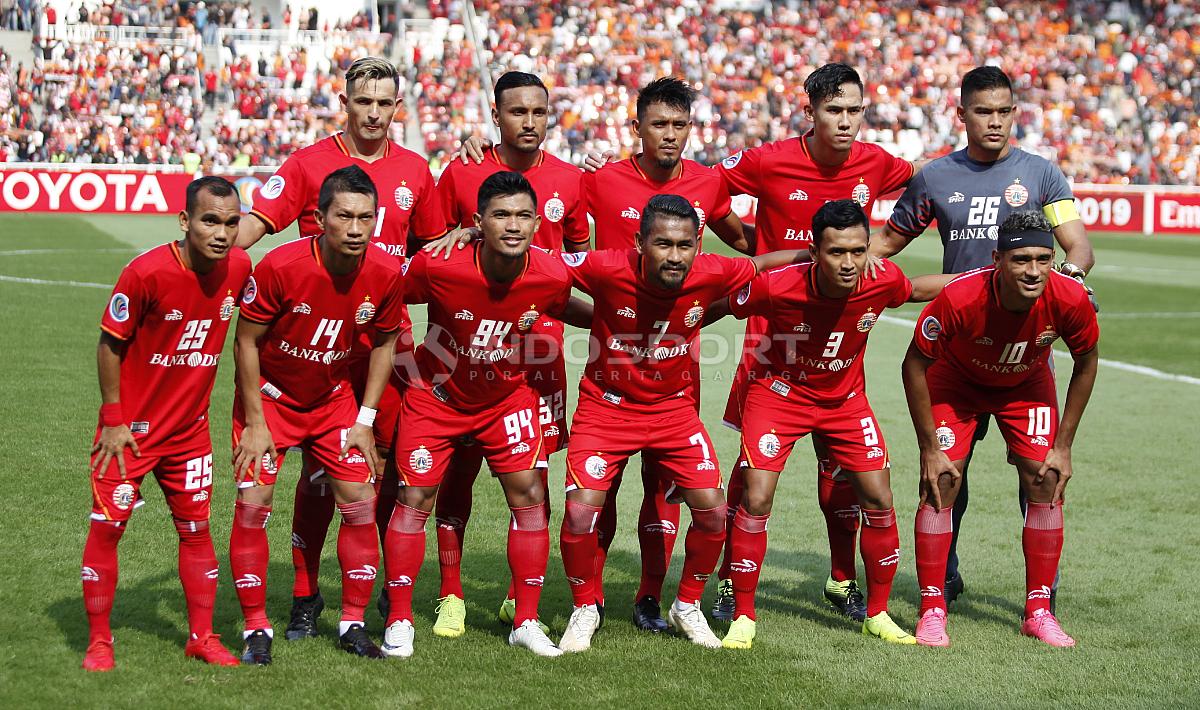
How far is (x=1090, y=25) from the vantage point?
150 feet

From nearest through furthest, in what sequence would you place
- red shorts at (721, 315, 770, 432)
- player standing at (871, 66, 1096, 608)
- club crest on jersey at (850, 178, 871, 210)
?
Result: red shorts at (721, 315, 770, 432), player standing at (871, 66, 1096, 608), club crest on jersey at (850, 178, 871, 210)

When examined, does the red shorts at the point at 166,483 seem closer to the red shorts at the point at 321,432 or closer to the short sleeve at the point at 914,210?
the red shorts at the point at 321,432

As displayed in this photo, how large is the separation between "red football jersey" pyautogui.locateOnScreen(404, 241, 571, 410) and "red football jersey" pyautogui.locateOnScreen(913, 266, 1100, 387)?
183cm

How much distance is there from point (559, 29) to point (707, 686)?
125 ft

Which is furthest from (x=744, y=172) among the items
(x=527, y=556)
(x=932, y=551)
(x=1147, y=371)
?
(x=1147, y=371)

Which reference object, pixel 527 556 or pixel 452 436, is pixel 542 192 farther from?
pixel 527 556

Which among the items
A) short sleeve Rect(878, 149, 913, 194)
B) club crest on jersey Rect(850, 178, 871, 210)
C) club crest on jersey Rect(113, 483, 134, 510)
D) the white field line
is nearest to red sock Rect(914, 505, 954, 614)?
club crest on jersey Rect(850, 178, 871, 210)

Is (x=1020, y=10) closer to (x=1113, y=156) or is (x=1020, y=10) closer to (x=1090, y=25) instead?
(x=1090, y=25)

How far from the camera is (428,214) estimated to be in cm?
690

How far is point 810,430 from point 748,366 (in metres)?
0.56

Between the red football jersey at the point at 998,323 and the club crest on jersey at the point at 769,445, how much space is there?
844 millimetres

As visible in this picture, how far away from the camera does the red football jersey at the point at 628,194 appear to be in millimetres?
6867

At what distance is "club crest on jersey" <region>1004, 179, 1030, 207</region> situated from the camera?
271 inches

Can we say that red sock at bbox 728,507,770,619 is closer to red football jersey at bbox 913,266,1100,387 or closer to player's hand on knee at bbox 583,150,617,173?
red football jersey at bbox 913,266,1100,387
